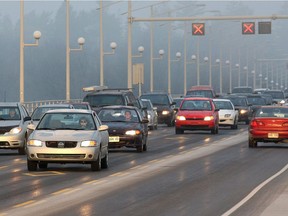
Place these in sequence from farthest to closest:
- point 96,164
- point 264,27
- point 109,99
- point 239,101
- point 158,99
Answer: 1. point 264,27
2. point 239,101
3. point 158,99
4. point 109,99
5. point 96,164

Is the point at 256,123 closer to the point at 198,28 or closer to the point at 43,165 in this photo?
the point at 43,165

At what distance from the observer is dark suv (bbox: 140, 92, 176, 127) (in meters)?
63.0

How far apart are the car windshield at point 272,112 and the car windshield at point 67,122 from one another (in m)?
Answer: 12.4

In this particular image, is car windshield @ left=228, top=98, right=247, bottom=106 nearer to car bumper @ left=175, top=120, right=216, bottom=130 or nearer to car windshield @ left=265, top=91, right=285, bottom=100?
car bumper @ left=175, top=120, right=216, bottom=130

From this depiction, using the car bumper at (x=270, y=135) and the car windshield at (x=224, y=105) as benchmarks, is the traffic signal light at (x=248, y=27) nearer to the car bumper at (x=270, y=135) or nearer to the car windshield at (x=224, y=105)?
the car windshield at (x=224, y=105)

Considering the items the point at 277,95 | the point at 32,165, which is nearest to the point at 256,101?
the point at 277,95

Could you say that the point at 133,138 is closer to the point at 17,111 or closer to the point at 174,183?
the point at 17,111

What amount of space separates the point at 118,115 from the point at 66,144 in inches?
417

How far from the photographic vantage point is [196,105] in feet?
175

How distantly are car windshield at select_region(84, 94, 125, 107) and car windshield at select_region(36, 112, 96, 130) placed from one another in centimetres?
1881

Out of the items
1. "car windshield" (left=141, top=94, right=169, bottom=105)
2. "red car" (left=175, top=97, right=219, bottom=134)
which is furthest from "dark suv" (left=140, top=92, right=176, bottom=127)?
"red car" (left=175, top=97, right=219, bottom=134)

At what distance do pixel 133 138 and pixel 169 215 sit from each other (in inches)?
716

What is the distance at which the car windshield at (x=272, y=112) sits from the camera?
40.4 m

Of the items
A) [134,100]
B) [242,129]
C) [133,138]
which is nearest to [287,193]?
[133,138]
